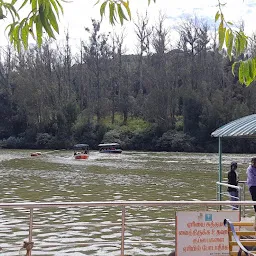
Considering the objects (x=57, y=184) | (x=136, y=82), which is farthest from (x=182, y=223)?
(x=136, y=82)

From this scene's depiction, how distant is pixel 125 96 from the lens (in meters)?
90.6

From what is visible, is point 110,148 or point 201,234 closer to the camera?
point 201,234

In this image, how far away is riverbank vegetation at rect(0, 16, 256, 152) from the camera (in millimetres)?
75125

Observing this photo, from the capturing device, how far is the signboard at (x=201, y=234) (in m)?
6.05

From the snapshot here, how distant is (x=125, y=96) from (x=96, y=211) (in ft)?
241

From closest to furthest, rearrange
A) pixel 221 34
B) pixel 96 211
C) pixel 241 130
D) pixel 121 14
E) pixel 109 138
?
pixel 121 14 → pixel 221 34 → pixel 241 130 → pixel 96 211 → pixel 109 138

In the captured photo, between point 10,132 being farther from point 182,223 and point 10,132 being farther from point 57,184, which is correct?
point 182,223

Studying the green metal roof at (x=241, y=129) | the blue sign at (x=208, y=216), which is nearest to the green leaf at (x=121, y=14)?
the blue sign at (x=208, y=216)

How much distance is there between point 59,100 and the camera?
86688 millimetres

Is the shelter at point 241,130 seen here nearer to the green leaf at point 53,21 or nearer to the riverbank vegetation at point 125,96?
the green leaf at point 53,21

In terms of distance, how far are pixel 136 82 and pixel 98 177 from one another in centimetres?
6289

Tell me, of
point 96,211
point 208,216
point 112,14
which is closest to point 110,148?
point 96,211

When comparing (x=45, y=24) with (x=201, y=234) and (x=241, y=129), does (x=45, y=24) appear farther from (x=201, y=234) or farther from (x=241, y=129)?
(x=241, y=129)

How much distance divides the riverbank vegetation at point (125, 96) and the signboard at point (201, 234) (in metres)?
63.5
